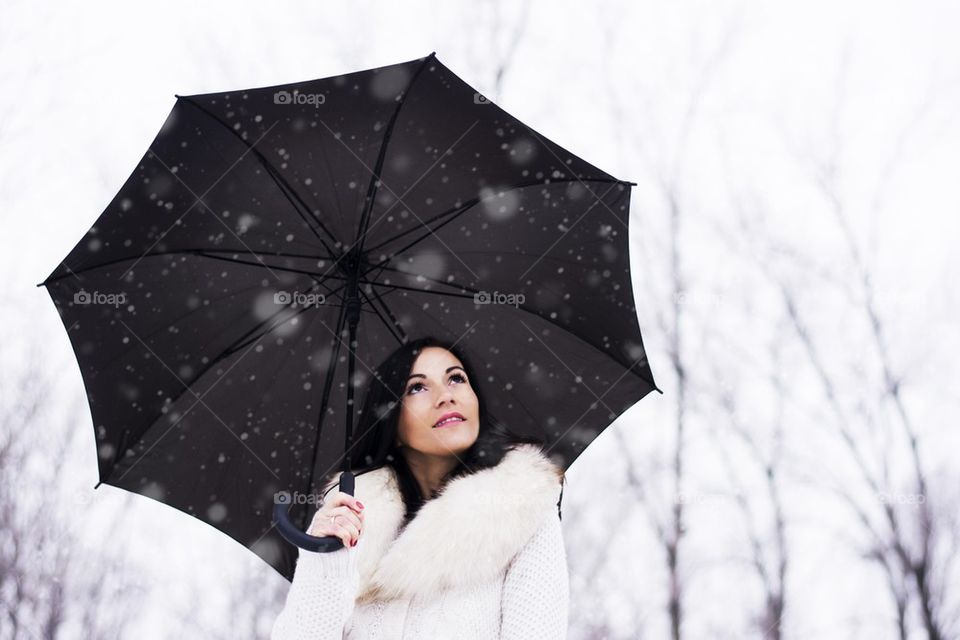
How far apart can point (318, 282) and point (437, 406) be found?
0.55 metres

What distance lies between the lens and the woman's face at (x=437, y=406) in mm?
2740

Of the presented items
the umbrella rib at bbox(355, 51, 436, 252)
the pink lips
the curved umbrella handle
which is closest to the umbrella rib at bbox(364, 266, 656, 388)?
the umbrella rib at bbox(355, 51, 436, 252)

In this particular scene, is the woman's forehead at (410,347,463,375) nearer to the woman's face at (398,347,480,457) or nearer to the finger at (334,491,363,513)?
the woman's face at (398,347,480,457)

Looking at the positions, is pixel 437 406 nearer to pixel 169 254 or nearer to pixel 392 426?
pixel 392 426

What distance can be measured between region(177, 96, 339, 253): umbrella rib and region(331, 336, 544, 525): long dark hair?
0.43 m

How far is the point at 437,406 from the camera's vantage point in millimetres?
2791

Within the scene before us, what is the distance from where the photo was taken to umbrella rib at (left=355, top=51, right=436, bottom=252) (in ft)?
8.87

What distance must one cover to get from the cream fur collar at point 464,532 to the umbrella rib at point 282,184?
2.92 feet

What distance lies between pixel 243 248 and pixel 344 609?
3.82 ft

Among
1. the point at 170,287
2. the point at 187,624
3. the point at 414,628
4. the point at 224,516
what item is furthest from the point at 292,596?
the point at 187,624

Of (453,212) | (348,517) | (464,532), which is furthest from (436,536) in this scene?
(453,212)

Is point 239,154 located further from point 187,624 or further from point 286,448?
point 187,624

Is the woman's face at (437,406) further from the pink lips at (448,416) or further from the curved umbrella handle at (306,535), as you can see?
the curved umbrella handle at (306,535)

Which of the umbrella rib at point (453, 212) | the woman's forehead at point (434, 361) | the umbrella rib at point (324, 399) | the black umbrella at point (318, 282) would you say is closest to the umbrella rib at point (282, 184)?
the black umbrella at point (318, 282)
